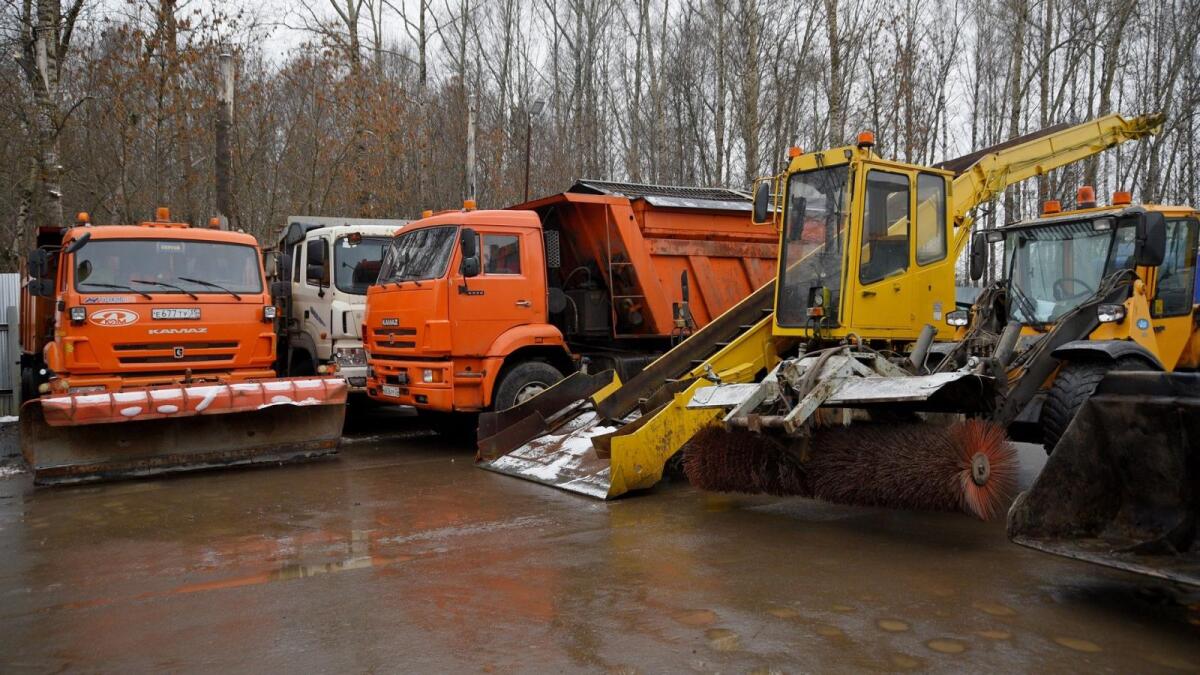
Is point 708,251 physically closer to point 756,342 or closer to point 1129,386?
point 756,342

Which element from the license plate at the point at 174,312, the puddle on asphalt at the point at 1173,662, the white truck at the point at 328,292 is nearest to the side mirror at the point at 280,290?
the white truck at the point at 328,292

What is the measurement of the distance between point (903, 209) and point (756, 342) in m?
1.77

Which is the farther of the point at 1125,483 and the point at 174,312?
the point at 174,312

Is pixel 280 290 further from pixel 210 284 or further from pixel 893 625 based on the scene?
pixel 893 625

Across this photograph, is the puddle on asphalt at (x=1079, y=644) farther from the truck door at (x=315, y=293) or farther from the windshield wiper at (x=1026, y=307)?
the truck door at (x=315, y=293)

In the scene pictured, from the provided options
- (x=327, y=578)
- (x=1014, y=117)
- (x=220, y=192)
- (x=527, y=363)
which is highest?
(x=1014, y=117)

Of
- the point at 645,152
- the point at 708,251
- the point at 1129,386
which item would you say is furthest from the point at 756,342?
the point at 645,152

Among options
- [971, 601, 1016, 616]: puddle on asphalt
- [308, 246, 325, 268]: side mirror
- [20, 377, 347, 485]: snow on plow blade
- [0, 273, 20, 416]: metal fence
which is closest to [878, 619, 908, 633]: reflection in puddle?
[971, 601, 1016, 616]: puddle on asphalt

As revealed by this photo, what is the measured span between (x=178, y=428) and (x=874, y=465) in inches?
252

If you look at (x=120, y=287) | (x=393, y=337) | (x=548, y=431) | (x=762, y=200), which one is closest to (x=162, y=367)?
(x=120, y=287)

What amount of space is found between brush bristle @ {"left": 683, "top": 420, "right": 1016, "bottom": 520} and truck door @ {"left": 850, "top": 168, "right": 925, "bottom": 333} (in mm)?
1594

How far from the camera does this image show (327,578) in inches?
202

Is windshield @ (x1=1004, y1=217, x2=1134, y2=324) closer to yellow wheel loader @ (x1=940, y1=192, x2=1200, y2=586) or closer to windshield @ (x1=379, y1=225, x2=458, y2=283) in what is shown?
yellow wheel loader @ (x1=940, y1=192, x2=1200, y2=586)

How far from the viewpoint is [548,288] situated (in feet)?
33.1
